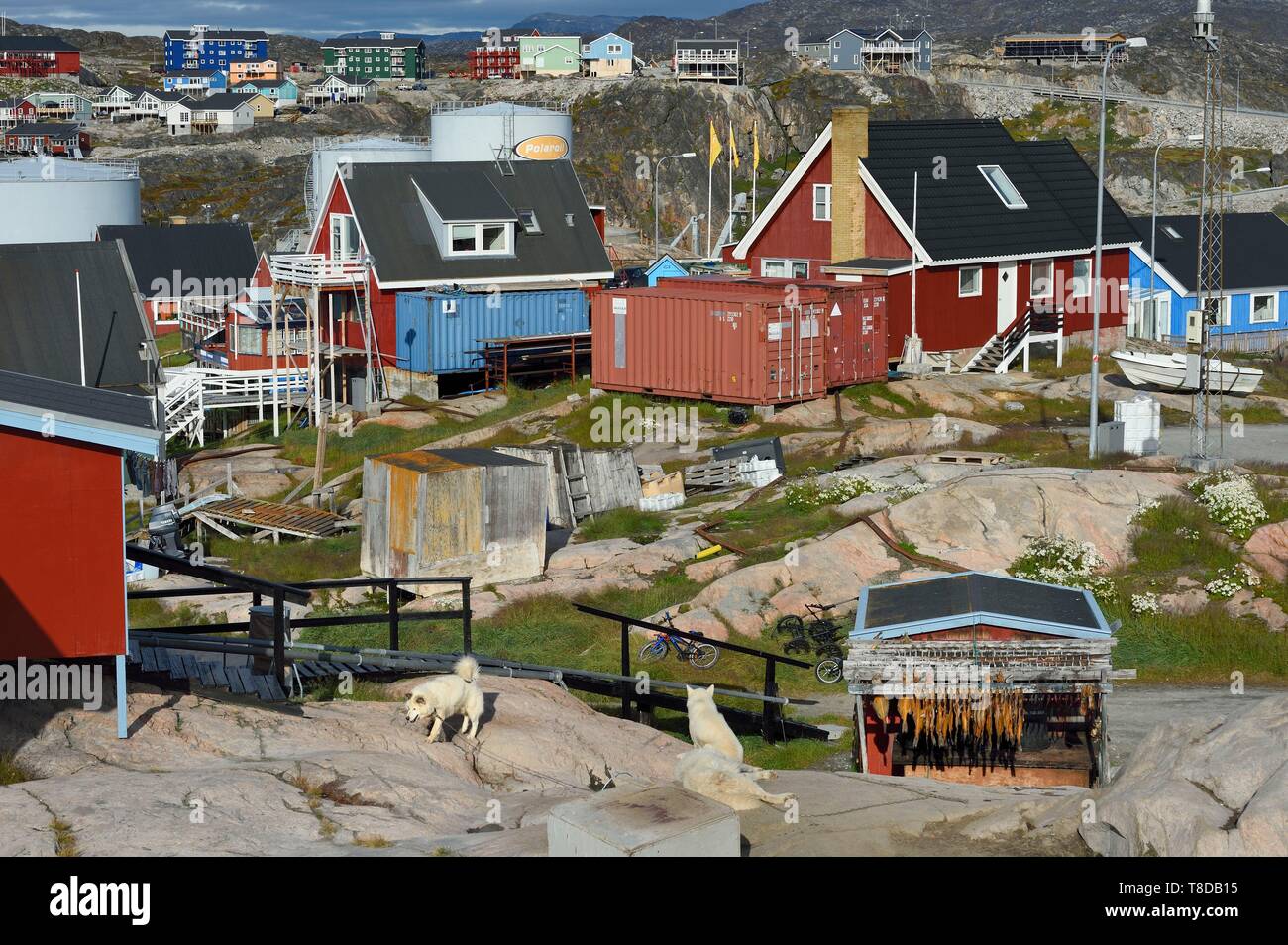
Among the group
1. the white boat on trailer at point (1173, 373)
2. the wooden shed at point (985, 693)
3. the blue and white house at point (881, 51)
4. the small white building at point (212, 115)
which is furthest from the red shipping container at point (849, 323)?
the small white building at point (212, 115)

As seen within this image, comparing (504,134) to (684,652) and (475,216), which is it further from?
(684,652)

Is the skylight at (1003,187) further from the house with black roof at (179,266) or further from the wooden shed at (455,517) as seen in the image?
the house with black roof at (179,266)

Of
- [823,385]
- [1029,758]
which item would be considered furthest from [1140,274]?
[1029,758]

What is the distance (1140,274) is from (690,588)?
1183 inches

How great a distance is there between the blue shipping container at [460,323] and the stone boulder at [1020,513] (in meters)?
22.4

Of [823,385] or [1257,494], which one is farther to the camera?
[823,385]

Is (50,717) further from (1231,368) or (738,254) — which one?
(738,254)

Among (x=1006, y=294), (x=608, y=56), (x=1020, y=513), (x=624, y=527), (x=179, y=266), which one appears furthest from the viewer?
(x=608, y=56)

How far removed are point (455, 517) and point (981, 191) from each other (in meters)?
26.0

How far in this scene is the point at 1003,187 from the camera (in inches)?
1874

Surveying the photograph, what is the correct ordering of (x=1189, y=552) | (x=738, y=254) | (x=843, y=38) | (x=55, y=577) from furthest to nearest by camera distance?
1. (x=843, y=38)
2. (x=738, y=254)
3. (x=1189, y=552)
4. (x=55, y=577)

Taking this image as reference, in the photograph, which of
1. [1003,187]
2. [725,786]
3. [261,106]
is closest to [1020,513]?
[725,786]

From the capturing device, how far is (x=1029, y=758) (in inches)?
672

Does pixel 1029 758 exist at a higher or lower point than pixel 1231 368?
lower
